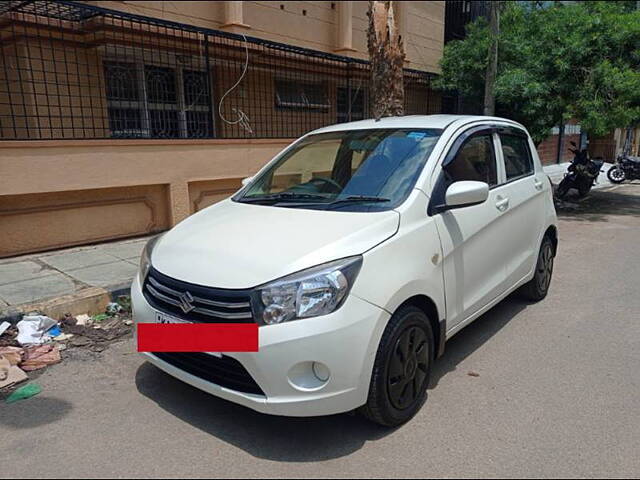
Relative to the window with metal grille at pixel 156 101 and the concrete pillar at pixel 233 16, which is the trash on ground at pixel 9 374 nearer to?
the window with metal grille at pixel 156 101

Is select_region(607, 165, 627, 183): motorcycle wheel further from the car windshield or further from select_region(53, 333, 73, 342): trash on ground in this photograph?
select_region(53, 333, 73, 342): trash on ground

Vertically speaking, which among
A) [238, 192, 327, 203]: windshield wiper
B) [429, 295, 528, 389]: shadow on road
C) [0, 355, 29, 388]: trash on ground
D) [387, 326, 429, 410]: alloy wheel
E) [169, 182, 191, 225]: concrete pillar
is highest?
[238, 192, 327, 203]: windshield wiper

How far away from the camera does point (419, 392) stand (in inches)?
119

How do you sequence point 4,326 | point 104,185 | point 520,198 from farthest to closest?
point 104,185 < point 520,198 < point 4,326

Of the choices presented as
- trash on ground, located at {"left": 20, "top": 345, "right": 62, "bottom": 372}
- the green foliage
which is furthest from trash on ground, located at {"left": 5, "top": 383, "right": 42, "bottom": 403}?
the green foliage

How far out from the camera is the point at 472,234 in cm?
349

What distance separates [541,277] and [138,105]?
688cm

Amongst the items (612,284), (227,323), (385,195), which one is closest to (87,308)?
(227,323)

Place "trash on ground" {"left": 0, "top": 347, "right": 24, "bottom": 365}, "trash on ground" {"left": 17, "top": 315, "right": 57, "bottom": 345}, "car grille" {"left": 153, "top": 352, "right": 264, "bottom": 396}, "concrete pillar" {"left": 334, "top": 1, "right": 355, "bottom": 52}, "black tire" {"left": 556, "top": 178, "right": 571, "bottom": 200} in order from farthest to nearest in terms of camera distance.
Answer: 1. "black tire" {"left": 556, "top": 178, "right": 571, "bottom": 200}
2. "concrete pillar" {"left": 334, "top": 1, "right": 355, "bottom": 52}
3. "trash on ground" {"left": 17, "top": 315, "right": 57, "bottom": 345}
4. "trash on ground" {"left": 0, "top": 347, "right": 24, "bottom": 365}
5. "car grille" {"left": 153, "top": 352, "right": 264, "bottom": 396}

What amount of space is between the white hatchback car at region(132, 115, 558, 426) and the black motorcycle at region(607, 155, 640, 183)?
13936mm

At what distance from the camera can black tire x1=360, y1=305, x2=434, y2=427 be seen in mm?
2684

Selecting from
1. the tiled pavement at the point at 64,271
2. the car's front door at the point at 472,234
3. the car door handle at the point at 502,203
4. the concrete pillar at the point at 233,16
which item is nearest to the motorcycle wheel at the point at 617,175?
the concrete pillar at the point at 233,16

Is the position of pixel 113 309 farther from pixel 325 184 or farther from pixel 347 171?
pixel 347 171

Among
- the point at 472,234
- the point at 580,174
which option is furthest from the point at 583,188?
the point at 472,234
